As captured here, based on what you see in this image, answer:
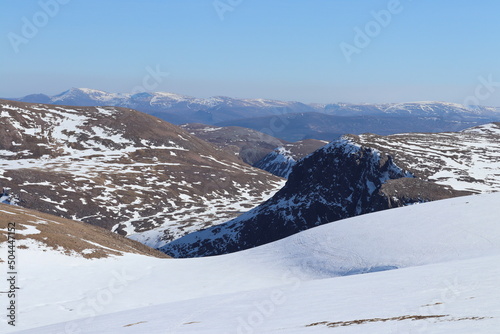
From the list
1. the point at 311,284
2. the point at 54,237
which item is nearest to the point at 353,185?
the point at 54,237

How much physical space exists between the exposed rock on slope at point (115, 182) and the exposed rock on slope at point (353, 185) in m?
15.5

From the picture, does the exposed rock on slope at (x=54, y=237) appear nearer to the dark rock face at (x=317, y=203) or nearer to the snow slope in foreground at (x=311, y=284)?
the snow slope in foreground at (x=311, y=284)

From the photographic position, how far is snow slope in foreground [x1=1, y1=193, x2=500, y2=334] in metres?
16.9

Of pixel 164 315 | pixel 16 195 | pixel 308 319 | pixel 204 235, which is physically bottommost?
pixel 204 235

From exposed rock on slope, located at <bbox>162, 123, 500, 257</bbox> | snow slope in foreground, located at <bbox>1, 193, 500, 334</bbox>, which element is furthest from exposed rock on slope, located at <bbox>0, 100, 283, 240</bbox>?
snow slope in foreground, located at <bbox>1, 193, 500, 334</bbox>

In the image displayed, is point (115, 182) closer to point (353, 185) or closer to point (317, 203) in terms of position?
point (317, 203)

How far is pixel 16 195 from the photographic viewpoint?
12050 centimetres

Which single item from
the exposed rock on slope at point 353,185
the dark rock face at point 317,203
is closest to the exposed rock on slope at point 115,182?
the dark rock face at point 317,203

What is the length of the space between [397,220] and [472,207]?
7078 mm

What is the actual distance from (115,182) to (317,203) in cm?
7937

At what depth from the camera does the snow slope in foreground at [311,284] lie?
55.3 ft

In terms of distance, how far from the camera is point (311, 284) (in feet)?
90.3

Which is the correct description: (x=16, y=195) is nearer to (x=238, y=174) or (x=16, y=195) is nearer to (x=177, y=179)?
(x=177, y=179)

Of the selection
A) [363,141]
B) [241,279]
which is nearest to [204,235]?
[363,141]
